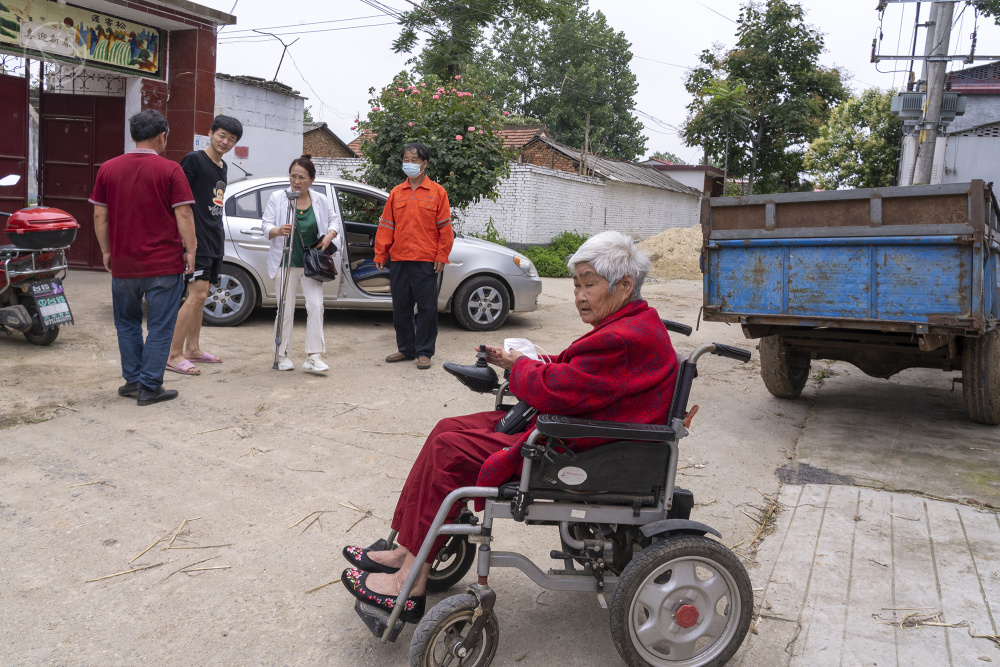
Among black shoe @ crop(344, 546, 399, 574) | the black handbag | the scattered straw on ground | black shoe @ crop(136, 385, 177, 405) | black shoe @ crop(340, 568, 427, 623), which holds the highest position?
the scattered straw on ground

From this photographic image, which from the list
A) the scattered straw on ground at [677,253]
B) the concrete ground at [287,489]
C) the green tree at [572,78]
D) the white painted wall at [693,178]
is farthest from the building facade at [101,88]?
the green tree at [572,78]

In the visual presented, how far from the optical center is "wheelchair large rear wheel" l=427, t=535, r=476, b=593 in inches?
119

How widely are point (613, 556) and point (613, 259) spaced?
1.01m

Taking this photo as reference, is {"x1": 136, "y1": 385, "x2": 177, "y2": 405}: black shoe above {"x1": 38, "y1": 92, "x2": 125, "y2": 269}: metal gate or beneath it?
beneath

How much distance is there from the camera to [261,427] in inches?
199

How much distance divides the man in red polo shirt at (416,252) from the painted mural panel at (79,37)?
539cm

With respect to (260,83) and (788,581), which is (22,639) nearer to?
(788,581)

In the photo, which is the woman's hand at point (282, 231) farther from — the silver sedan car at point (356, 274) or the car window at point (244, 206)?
the car window at point (244, 206)

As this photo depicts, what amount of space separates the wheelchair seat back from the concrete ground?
2.14ft

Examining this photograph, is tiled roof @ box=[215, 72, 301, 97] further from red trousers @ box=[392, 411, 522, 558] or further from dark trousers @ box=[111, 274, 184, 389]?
red trousers @ box=[392, 411, 522, 558]

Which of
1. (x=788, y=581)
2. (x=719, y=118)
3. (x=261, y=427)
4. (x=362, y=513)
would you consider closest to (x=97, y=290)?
(x=261, y=427)

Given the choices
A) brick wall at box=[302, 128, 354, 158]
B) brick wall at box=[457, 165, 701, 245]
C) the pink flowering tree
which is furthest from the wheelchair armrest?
brick wall at box=[302, 128, 354, 158]

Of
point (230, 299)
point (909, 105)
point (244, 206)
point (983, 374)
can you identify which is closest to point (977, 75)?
point (909, 105)

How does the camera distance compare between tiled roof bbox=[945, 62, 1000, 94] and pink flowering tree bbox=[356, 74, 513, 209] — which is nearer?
pink flowering tree bbox=[356, 74, 513, 209]
